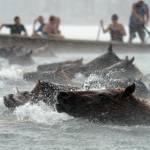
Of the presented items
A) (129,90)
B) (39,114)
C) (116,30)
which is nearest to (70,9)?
(116,30)

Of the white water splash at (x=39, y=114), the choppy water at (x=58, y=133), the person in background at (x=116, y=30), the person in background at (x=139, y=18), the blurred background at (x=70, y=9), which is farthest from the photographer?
the blurred background at (x=70, y=9)

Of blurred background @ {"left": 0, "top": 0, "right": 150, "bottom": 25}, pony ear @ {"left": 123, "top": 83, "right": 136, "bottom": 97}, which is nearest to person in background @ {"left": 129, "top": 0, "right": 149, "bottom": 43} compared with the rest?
pony ear @ {"left": 123, "top": 83, "right": 136, "bottom": 97}

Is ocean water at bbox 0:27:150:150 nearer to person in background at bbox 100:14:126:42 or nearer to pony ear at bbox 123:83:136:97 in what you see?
pony ear at bbox 123:83:136:97

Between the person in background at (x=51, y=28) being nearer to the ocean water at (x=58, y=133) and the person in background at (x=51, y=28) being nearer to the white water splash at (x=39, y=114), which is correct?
the ocean water at (x=58, y=133)

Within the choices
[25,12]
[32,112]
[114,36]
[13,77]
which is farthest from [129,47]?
[25,12]

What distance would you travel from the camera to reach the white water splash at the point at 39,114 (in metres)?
11.8

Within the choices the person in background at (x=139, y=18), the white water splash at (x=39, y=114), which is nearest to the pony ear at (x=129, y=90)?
the white water splash at (x=39, y=114)

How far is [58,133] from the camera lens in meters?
11.2

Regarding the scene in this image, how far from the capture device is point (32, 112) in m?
12.1

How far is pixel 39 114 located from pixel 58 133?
94 cm

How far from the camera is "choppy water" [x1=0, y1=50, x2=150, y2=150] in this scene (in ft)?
34.1

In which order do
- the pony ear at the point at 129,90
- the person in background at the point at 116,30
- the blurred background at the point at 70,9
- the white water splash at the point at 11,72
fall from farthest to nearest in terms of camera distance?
the blurred background at the point at 70,9 < the person in background at the point at 116,30 < the white water splash at the point at 11,72 < the pony ear at the point at 129,90

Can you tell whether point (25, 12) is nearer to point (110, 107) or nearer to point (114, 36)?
point (114, 36)

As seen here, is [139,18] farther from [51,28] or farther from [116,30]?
[51,28]
